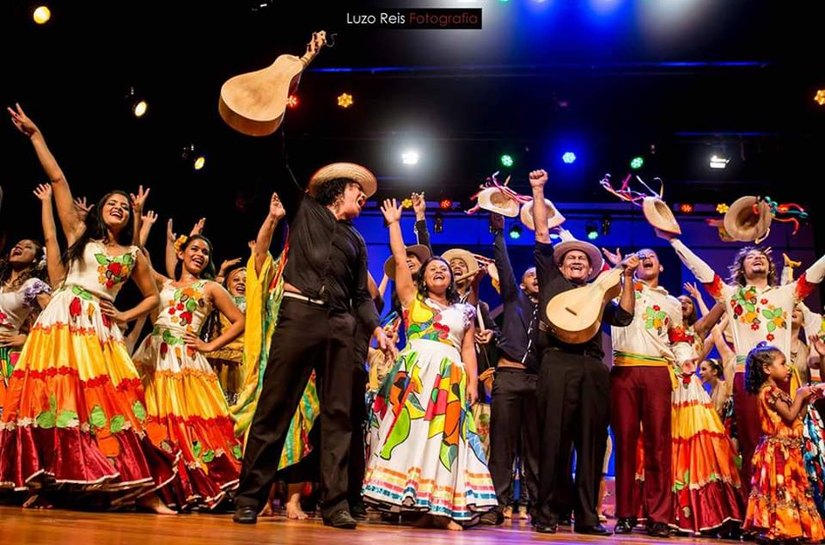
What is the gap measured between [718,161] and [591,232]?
82.5 inches

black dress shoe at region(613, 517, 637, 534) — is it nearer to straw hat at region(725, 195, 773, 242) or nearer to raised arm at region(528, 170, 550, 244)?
raised arm at region(528, 170, 550, 244)

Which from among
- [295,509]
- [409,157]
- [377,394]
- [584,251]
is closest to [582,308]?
[584,251]

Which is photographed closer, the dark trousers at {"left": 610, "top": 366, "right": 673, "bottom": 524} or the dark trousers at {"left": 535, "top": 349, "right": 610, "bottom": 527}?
the dark trousers at {"left": 535, "top": 349, "right": 610, "bottom": 527}

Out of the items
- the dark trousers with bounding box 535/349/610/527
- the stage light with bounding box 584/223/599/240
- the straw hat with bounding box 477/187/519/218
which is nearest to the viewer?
the dark trousers with bounding box 535/349/610/527

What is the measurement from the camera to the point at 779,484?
4.59m

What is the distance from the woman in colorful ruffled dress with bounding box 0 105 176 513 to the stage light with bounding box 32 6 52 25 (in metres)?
2.14

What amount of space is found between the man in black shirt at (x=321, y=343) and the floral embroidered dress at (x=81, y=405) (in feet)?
2.96

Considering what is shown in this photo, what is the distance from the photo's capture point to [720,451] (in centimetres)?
524

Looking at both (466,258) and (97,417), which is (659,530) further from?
(97,417)

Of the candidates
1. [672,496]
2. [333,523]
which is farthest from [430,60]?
[333,523]

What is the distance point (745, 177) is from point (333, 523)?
8.97 meters

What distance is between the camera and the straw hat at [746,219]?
18.5 ft

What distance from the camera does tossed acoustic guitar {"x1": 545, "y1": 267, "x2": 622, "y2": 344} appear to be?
178 inches

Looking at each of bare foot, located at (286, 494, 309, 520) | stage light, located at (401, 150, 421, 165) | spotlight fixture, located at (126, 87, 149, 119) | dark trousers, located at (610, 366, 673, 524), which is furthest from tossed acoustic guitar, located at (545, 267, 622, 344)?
stage light, located at (401, 150, 421, 165)
